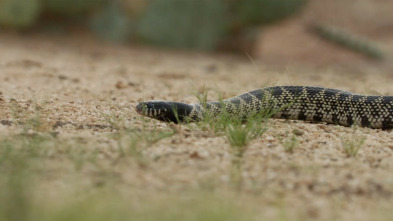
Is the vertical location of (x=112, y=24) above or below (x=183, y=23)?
below

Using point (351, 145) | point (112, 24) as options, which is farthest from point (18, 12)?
point (351, 145)

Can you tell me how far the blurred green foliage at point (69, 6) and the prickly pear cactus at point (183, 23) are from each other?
1262 millimetres

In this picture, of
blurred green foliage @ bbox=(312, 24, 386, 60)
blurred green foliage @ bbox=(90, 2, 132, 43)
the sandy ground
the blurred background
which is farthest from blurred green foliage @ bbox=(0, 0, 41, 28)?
blurred green foliage @ bbox=(312, 24, 386, 60)

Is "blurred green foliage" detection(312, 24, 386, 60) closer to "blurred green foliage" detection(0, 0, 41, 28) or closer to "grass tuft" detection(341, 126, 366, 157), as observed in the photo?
"blurred green foliage" detection(0, 0, 41, 28)

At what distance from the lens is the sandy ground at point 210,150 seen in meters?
3.93

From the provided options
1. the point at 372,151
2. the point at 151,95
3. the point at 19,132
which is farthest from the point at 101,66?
the point at 372,151

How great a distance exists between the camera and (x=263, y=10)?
586 inches

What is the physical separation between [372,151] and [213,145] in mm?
1362

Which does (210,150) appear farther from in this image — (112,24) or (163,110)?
(112,24)

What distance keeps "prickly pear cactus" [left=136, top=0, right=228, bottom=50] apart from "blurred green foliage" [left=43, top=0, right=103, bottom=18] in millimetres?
1262

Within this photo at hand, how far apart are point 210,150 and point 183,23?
10.8m

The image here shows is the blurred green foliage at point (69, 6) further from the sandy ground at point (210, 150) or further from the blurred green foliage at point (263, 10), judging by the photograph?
the sandy ground at point (210, 150)

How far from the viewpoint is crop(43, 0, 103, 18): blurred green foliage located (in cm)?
1466

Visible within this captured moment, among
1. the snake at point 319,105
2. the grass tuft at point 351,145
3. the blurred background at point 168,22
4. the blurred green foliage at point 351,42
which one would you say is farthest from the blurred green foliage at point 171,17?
the grass tuft at point 351,145
